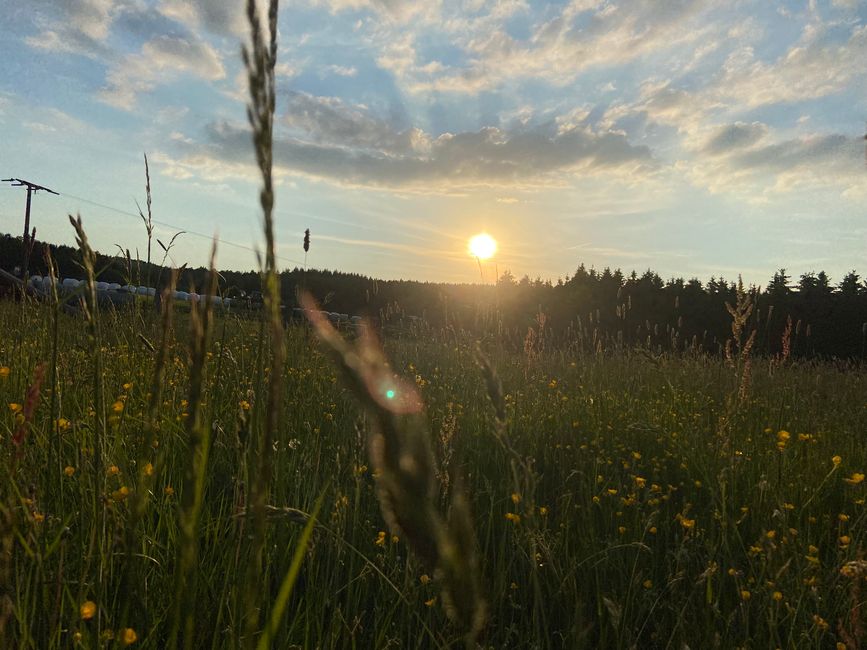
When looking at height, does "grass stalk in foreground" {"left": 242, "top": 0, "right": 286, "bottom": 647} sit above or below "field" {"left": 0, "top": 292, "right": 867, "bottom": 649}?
above

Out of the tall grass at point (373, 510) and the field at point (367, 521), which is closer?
the tall grass at point (373, 510)

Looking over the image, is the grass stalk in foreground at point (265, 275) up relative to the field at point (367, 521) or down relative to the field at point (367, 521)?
up

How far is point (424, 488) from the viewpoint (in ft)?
1.44

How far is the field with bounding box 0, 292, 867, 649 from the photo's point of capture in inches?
29.4

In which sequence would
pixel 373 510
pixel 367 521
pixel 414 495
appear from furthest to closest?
pixel 373 510 < pixel 367 521 < pixel 414 495

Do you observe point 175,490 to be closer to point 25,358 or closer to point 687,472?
point 25,358

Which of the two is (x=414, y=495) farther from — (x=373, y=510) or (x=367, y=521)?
(x=373, y=510)

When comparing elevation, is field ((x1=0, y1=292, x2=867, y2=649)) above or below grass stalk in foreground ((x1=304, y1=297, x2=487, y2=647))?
below

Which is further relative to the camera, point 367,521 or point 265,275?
point 367,521

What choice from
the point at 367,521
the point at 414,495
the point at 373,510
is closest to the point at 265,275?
the point at 414,495

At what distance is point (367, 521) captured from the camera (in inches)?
87.2

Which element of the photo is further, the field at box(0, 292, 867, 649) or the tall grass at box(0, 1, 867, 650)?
the field at box(0, 292, 867, 649)

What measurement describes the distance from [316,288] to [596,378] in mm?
22800

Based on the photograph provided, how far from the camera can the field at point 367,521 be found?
2.45 ft
